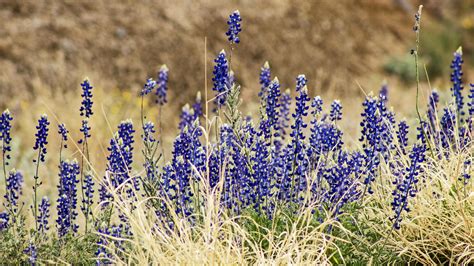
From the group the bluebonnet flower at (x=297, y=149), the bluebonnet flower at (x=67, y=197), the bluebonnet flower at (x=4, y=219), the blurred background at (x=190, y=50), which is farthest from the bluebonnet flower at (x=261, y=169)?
the blurred background at (x=190, y=50)

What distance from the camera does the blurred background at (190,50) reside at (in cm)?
908

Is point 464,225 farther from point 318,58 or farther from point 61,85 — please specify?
point 318,58

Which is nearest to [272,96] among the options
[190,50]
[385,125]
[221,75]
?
[221,75]

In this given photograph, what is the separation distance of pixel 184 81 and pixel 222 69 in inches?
237

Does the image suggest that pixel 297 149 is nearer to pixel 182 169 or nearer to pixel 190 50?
pixel 182 169

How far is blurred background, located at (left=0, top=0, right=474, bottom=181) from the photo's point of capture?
357 inches

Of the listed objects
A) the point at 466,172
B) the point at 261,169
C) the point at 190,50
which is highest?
the point at 190,50

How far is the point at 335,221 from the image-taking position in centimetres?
362

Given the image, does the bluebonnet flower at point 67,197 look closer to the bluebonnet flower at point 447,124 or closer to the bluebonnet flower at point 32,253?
the bluebonnet flower at point 32,253

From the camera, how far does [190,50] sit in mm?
10352

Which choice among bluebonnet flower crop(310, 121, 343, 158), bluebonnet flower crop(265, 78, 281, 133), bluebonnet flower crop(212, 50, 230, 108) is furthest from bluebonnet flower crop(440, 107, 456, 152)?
bluebonnet flower crop(212, 50, 230, 108)

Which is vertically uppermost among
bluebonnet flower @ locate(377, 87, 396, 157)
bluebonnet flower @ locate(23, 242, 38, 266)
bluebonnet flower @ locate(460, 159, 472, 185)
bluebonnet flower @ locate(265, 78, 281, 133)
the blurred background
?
the blurred background

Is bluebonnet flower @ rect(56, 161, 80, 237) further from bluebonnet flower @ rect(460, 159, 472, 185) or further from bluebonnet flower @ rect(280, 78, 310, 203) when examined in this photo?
bluebonnet flower @ rect(460, 159, 472, 185)

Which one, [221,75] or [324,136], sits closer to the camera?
[324,136]
